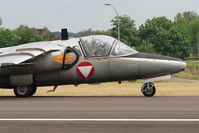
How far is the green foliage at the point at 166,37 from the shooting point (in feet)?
457

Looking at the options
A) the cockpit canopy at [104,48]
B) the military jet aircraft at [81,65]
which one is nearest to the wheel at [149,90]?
the military jet aircraft at [81,65]

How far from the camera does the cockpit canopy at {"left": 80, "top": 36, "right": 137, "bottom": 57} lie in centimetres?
1823

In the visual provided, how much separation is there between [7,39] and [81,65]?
11395 cm

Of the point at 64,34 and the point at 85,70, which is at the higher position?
the point at 64,34

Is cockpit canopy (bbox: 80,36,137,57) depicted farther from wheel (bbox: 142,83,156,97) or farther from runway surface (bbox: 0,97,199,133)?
runway surface (bbox: 0,97,199,133)

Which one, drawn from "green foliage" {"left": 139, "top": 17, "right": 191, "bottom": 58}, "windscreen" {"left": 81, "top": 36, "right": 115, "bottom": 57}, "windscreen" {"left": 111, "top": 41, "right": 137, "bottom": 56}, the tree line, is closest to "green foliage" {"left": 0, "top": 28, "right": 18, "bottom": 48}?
the tree line

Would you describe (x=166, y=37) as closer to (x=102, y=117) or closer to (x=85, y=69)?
(x=85, y=69)

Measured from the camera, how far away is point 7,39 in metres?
130

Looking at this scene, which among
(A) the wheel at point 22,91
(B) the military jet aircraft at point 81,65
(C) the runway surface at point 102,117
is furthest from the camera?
(A) the wheel at point 22,91

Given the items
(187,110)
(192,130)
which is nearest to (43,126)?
(192,130)

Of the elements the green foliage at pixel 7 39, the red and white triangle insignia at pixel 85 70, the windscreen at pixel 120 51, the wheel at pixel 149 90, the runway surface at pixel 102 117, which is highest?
the green foliage at pixel 7 39

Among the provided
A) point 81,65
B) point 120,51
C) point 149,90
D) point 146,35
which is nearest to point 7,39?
point 146,35

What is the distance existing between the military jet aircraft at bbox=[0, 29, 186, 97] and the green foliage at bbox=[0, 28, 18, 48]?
360ft

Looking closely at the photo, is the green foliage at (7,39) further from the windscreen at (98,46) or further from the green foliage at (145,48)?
the windscreen at (98,46)
